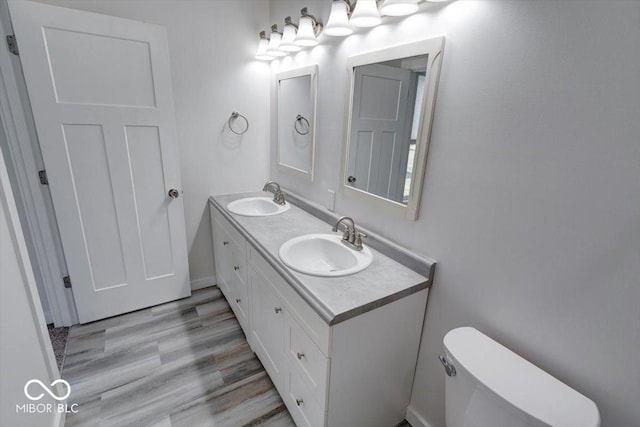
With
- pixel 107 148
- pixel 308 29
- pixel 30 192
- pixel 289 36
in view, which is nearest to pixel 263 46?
pixel 289 36

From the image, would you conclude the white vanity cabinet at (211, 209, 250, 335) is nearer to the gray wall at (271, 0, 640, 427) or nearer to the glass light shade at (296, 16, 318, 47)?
the gray wall at (271, 0, 640, 427)

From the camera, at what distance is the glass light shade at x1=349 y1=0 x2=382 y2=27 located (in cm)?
130

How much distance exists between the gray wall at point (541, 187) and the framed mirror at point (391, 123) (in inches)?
2.0

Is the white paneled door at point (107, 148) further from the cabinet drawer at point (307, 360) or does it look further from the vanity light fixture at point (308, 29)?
the cabinet drawer at point (307, 360)

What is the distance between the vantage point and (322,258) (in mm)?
1659

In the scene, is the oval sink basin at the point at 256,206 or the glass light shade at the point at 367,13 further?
the oval sink basin at the point at 256,206

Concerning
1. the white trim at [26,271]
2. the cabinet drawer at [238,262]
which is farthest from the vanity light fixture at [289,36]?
the white trim at [26,271]

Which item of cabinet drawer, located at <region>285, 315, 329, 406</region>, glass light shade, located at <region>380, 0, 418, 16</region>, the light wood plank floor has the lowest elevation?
the light wood plank floor

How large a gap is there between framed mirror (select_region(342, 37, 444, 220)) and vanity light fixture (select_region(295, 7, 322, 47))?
36 centimetres

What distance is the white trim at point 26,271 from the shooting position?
3.67ft

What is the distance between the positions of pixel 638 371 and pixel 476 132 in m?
0.82

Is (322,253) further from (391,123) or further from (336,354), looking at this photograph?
(391,123)

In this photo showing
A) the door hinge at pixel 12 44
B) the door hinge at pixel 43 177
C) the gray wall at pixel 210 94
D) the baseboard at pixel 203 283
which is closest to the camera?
the door hinge at pixel 12 44

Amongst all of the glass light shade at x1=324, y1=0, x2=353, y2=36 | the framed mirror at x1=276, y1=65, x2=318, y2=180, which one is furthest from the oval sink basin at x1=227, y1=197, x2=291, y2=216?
the glass light shade at x1=324, y1=0, x2=353, y2=36
